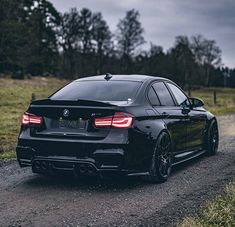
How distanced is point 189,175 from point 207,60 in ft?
250

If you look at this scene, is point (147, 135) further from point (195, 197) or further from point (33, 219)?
point (33, 219)

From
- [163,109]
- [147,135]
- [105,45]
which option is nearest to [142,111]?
[147,135]

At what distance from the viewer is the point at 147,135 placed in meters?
5.99

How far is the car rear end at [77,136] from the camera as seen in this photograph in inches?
222

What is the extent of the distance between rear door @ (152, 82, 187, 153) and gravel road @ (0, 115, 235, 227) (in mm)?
498

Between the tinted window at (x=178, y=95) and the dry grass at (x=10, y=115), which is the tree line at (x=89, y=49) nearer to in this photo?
the dry grass at (x=10, y=115)

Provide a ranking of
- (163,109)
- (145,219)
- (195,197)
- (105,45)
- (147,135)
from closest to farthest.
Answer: (145,219) → (195,197) → (147,135) → (163,109) → (105,45)

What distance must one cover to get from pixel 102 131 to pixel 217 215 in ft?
5.93

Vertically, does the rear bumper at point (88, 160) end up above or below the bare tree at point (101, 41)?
below

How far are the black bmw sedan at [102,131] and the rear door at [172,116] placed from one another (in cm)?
3

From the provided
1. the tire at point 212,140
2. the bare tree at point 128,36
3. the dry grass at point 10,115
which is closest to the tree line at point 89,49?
the bare tree at point 128,36

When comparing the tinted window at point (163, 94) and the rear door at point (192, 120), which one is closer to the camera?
the tinted window at point (163, 94)

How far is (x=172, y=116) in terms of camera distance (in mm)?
6906

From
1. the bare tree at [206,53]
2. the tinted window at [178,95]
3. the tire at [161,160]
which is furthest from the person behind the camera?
the bare tree at [206,53]
